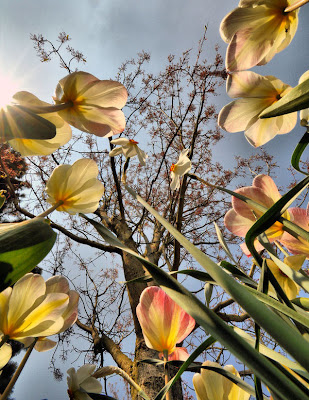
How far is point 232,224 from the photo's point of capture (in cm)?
33

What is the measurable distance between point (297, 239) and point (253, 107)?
162 mm

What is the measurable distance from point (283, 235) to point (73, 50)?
2564mm

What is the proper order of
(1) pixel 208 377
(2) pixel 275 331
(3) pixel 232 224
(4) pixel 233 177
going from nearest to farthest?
(2) pixel 275 331
(1) pixel 208 377
(3) pixel 232 224
(4) pixel 233 177

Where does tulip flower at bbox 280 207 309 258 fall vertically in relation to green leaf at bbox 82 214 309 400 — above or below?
above

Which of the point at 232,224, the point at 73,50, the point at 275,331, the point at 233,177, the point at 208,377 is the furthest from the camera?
the point at 233,177

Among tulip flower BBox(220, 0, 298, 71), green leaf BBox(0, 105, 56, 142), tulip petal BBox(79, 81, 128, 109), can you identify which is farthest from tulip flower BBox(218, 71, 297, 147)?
green leaf BBox(0, 105, 56, 142)

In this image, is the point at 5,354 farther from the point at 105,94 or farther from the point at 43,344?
the point at 105,94

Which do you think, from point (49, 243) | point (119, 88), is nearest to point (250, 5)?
point (119, 88)

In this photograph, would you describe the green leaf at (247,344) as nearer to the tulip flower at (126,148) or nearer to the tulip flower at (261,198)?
the tulip flower at (261,198)

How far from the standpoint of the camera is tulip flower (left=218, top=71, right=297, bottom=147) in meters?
0.30

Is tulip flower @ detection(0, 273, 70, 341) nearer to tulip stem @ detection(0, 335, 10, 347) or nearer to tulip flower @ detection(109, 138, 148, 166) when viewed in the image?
tulip stem @ detection(0, 335, 10, 347)

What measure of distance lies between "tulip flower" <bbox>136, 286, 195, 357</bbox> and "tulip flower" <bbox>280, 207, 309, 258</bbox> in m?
0.14

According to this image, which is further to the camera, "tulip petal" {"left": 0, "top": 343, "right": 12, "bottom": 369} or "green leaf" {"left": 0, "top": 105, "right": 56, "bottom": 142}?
"tulip petal" {"left": 0, "top": 343, "right": 12, "bottom": 369}

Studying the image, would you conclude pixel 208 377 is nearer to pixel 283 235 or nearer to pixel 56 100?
pixel 283 235
